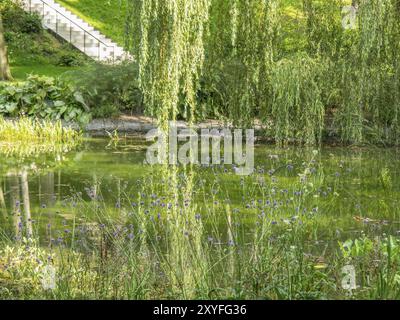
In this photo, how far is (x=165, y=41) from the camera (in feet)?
45.4

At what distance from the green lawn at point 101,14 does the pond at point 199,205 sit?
A: 1509 centimetres

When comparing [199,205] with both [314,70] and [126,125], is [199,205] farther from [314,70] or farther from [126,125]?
[126,125]

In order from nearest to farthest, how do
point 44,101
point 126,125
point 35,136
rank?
1. point 35,136
2. point 126,125
3. point 44,101

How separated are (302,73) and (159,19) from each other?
501cm

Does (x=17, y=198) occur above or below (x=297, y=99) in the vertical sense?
below

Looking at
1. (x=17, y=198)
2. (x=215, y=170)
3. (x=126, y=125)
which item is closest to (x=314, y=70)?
(x=215, y=170)

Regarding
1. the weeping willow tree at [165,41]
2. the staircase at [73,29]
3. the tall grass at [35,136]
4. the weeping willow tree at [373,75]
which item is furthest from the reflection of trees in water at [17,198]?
the staircase at [73,29]

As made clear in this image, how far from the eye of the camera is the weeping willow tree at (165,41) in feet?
44.1

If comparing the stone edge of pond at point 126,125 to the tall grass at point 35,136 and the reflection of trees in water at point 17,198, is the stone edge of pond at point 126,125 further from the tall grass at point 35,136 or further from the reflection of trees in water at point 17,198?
the reflection of trees in water at point 17,198

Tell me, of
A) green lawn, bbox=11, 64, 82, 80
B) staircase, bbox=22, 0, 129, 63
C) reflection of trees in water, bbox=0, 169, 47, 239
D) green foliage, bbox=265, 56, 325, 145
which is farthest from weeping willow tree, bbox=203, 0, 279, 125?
staircase, bbox=22, 0, 129, 63

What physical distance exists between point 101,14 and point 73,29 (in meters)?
3.74

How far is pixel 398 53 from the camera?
59.3ft
